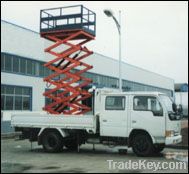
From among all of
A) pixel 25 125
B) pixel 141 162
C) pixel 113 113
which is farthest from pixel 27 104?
pixel 141 162

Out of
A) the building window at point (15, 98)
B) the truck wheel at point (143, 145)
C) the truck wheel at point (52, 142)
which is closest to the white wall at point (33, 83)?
the building window at point (15, 98)

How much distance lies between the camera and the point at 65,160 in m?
13.4

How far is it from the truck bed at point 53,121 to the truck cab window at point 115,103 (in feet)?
2.35

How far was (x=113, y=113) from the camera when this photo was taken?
579 inches

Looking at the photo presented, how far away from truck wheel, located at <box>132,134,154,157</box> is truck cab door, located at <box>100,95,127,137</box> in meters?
0.52

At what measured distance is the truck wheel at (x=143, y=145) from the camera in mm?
14000

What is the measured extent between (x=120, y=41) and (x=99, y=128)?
22.5 ft

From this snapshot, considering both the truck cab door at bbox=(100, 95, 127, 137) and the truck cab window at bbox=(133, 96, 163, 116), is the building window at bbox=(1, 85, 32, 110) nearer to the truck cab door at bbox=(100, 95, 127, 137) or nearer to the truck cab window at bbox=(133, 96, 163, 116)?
the truck cab door at bbox=(100, 95, 127, 137)

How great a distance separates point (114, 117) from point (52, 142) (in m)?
2.73

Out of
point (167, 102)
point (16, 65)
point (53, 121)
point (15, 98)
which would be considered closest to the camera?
point (167, 102)

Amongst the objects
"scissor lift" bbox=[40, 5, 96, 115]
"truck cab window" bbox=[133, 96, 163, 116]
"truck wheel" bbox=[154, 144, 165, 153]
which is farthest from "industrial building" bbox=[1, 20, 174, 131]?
"truck cab window" bbox=[133, 96, 163, 116]

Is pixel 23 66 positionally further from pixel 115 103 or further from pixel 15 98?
pixel 115 103

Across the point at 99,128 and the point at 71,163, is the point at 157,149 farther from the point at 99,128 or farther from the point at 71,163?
the point at 71,163

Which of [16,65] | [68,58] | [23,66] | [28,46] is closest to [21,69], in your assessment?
[23,66]
